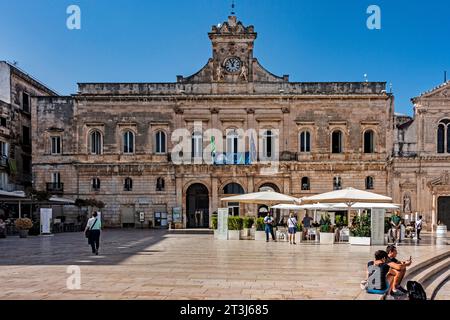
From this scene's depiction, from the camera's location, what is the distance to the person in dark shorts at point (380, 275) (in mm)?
9172

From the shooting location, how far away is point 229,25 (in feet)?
122

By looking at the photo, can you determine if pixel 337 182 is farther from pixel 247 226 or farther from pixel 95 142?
pixel 95 142

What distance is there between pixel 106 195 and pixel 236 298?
30.1 meters

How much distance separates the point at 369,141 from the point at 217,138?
11947 mm

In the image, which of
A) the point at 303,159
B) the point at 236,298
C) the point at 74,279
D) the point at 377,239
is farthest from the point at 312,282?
the point at 303,159

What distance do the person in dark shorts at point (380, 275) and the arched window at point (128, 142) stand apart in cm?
3019

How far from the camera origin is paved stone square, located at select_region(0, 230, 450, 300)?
31.1ft

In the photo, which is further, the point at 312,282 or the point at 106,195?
the point at 106,195

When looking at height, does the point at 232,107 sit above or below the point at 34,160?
above

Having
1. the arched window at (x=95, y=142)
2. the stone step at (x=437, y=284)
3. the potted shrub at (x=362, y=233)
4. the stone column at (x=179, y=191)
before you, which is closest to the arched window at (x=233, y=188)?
the stone column at (x=179, y=191)

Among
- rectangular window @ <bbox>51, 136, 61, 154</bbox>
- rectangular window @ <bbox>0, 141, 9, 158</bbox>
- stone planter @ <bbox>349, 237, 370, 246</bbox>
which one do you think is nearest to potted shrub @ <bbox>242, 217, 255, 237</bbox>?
stone planter @ <bbox>349, 237, 370, 246</bbox>

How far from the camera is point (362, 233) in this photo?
815 inches

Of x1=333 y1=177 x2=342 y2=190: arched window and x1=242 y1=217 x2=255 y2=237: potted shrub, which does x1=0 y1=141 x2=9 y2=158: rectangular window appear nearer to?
x1=242 y1=217 x2=255 y2=237: potted shrub
